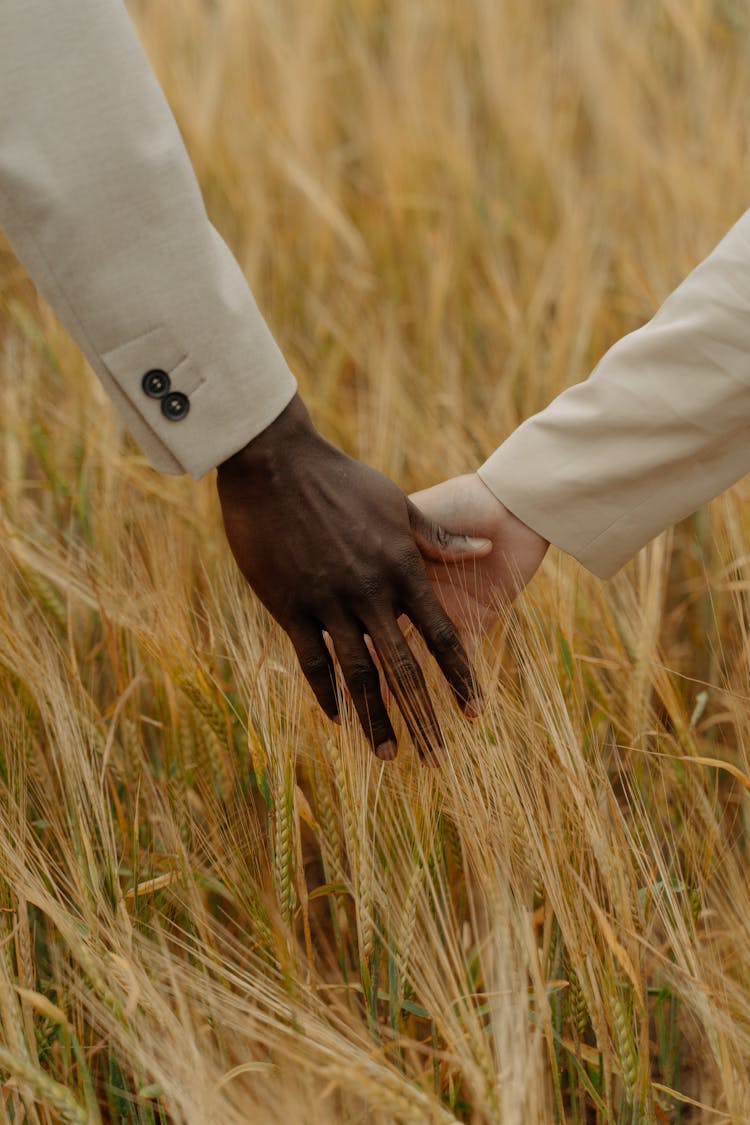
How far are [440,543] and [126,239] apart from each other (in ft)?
1.34

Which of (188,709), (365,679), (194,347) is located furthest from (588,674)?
(194,347)

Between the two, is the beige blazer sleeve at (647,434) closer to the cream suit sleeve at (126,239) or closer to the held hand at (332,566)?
the held hand at (332,566)

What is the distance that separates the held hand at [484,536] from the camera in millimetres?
1201

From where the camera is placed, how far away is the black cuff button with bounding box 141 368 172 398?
1.05m

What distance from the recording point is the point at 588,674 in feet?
3.94

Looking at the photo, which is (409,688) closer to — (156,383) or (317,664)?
(317,664)

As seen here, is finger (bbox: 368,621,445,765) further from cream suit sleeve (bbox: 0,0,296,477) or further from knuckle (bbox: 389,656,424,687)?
cream suit sleeve (bbox: 0,0,296,477)

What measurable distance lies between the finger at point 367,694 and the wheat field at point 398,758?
2 centimetres

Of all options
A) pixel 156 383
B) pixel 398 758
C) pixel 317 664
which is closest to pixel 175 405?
pixel 156 383

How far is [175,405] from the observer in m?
1.05

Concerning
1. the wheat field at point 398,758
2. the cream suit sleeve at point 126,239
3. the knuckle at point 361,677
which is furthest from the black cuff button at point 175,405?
the knuckle at point 361,677

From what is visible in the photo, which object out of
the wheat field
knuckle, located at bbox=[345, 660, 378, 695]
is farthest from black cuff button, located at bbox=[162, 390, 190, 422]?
knuckle, located at bbox=[345, 660, 378, 695]

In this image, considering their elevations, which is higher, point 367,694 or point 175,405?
Result: point 175,405

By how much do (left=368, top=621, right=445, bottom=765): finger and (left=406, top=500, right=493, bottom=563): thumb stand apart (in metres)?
0.12
